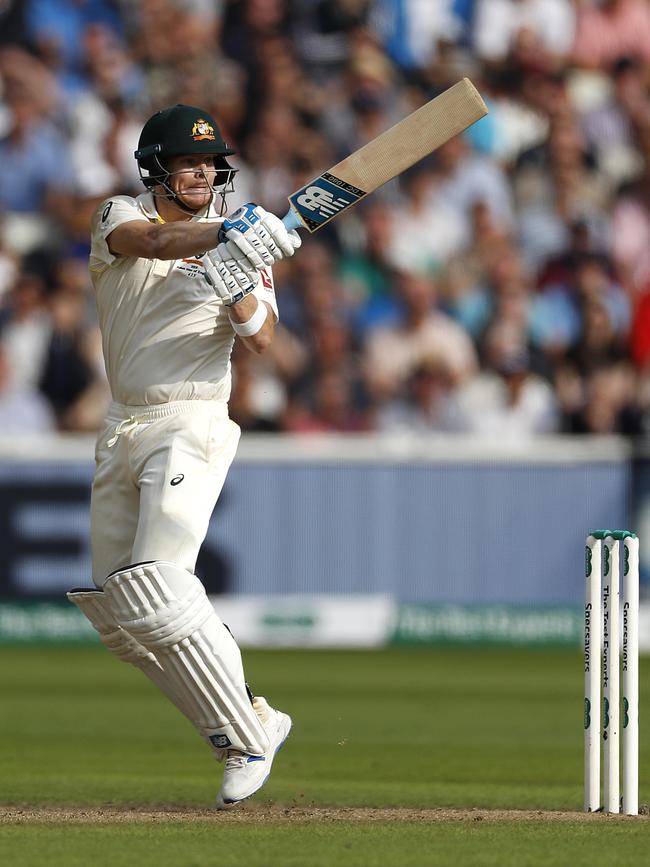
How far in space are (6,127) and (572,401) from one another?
450 cm

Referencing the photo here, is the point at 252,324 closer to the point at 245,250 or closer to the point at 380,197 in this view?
the point at 245,250

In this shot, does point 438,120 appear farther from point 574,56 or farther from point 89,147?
point 574,56

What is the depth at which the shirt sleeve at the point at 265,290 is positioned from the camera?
4.95 m

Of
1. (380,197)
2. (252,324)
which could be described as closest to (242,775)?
(252,324)

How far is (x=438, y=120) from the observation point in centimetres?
479

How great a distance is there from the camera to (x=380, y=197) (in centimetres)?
1265

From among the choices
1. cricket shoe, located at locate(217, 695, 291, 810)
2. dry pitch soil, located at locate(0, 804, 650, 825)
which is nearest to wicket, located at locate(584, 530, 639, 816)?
dry pitch soil, located at locate(0, 804, 650, 825)

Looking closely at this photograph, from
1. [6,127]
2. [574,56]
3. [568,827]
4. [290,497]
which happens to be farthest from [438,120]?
[574,56]

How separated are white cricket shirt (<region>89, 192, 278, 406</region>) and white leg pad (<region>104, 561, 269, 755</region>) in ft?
1.87

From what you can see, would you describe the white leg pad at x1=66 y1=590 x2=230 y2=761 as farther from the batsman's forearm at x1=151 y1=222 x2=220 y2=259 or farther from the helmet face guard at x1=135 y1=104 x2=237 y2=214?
the helmet face guard at x1=135 y1=104 x2=237 y2=214

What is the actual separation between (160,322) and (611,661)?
5.23 feet

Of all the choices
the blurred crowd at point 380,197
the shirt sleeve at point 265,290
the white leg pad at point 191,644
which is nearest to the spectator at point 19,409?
the blurred crowd at point 380,197

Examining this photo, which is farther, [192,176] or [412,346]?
[412,346]

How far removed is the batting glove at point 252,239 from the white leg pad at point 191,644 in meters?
0.86
